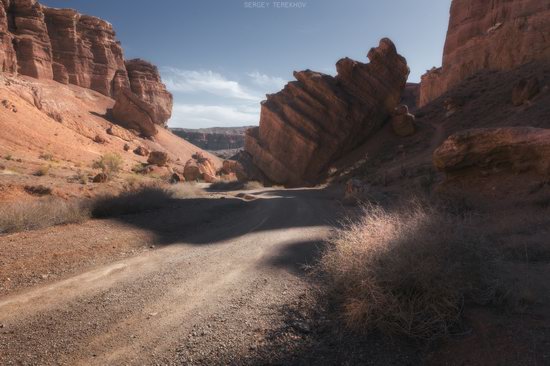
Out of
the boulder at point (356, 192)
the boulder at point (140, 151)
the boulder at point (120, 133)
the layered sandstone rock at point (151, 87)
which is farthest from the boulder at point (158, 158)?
the layered sandstone rock at point (151, 87)

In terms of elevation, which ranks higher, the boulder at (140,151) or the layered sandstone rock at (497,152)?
the boulder at (140,151)

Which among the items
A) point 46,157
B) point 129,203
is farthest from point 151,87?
point 129,203

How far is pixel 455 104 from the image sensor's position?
27.6m

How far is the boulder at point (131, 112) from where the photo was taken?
5206 cm

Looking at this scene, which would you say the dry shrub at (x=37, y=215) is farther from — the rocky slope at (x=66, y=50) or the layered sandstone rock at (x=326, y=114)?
the rocky slope at (x=66, y=50)

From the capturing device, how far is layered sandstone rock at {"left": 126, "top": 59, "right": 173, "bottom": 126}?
70188 mm

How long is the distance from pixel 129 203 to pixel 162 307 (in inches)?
282

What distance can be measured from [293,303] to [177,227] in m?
5.73

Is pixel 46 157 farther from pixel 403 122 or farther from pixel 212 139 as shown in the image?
pixel 212 139

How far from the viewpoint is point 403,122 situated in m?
29.4

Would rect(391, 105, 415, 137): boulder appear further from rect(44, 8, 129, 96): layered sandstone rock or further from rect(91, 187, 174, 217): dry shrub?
rect(44, 8, 129, 96): layered sandstone rock

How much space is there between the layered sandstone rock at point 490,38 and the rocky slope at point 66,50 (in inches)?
1668

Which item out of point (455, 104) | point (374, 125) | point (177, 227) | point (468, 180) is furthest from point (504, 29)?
point (177, 227)

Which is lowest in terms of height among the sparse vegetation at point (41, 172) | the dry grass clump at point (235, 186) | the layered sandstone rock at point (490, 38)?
the dry grass clump at point (235, 186)
